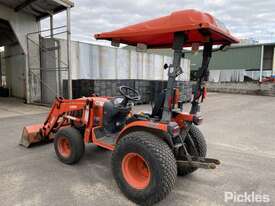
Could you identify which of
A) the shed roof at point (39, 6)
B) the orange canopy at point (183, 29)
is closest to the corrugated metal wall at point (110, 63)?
the shed roof at point (39, 6)

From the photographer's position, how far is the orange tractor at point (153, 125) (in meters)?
2.44

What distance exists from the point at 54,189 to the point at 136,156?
1.16m

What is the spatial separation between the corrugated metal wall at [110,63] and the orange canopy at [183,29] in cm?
864

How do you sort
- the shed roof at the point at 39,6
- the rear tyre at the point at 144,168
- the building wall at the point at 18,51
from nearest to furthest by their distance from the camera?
1. the rear tyre at the point at 144,168
2. the shed roof at the point at 39,6
3. the building wall at the point at 18,51

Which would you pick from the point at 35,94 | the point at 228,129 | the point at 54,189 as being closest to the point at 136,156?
the point at 54,189

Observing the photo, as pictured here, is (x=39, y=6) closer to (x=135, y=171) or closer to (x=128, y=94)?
(x=128, y=94)

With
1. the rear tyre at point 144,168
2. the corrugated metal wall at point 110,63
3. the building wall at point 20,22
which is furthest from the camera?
the corrugated metal wall at point 110,63

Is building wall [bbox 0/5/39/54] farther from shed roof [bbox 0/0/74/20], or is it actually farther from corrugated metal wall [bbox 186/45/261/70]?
corrugated metal wall [bbox 186/45/261/70]

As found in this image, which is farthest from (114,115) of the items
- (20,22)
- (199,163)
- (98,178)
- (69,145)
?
(20,22)

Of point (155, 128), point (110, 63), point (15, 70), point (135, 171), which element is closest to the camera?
point (155, 128)

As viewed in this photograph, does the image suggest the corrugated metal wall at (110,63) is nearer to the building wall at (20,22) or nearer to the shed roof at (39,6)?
the shed roof at (39,6)

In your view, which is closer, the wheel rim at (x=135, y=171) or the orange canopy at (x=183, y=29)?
the orange canopy at (x=183, y=29)

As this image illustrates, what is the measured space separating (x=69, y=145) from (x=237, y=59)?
29601 mm

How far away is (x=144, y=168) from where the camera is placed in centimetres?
283
